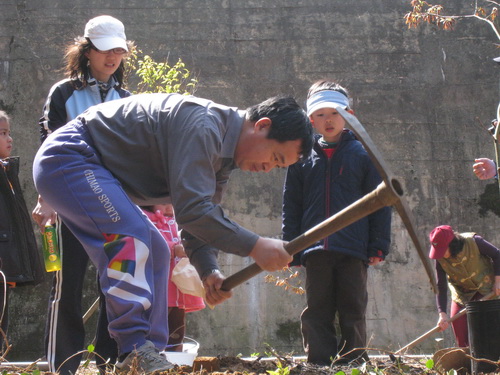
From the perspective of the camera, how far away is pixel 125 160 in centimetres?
323

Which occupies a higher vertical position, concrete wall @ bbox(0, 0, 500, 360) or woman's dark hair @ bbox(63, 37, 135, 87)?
concrete wall @ bbox(0, 0, 500, 360)

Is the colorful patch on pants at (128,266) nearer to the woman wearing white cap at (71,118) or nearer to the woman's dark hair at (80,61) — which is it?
the woman wearing white cap at (71,118)

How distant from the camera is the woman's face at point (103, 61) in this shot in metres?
4.16

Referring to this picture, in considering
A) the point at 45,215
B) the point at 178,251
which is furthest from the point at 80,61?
the point at 178,251

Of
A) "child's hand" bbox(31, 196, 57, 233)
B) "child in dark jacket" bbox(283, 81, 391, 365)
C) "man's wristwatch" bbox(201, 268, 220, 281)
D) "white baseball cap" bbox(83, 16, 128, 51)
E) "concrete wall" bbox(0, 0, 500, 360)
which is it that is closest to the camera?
"man's wristwatch" bbox(201, 268, 220, 281)

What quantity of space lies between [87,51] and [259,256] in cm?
Answer: 176

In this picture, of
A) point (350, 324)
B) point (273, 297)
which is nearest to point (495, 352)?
point (350, 324)

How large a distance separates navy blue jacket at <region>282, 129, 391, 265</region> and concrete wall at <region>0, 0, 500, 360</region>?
3.18 m

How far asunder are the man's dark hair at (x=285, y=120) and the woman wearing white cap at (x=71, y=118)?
1167 mm

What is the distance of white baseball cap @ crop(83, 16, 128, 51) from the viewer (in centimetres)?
412

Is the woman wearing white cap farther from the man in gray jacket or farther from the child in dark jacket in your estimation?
the child in dark jacket

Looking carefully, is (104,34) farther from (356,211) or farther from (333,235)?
(356,211)

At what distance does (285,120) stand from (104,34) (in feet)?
4.71

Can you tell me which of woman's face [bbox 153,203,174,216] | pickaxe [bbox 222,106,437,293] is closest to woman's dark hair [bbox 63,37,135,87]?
woman's face [bbox 153,203,174,216]
